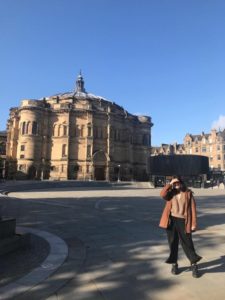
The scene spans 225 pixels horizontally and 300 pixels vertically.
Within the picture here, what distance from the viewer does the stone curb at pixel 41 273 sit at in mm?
5051

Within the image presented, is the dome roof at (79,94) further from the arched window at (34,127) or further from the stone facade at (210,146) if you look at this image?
the stone facade at (210,146)

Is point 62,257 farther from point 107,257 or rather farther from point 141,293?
point 141,293

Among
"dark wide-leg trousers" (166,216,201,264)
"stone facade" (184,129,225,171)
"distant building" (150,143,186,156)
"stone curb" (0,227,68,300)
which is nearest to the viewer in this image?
"stone curb" (0,227,68,300)

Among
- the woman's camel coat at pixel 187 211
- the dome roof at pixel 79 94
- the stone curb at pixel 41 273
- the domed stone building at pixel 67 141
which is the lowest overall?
the stone curb at pixel 41 273

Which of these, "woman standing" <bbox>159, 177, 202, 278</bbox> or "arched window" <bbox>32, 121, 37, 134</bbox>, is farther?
"arched window" <bbox>32, 121, 37, 134</bbox>

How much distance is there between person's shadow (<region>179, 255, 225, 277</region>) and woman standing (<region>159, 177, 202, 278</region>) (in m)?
0.33

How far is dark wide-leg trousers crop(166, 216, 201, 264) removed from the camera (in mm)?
6008

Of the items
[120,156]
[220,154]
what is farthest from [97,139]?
[220,154]

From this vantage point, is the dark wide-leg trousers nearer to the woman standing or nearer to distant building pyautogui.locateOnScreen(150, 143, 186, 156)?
the woman standing

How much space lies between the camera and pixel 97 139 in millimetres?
79438

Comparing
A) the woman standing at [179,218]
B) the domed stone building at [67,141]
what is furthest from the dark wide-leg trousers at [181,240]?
the domed stone building at [67,141]

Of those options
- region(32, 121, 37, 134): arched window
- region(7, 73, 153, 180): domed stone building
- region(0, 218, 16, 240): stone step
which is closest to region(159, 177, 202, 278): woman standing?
region(0, 218, 16, 240): stone step

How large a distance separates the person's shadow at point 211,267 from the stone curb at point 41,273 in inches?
97.3

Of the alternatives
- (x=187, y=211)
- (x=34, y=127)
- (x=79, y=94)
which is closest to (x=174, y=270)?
(x=187, y=211)
